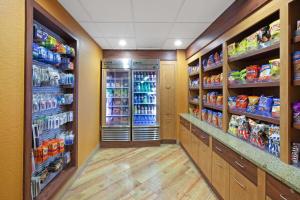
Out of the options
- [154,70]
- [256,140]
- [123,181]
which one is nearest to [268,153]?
[256,140]

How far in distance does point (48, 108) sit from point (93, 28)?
169 centimetres

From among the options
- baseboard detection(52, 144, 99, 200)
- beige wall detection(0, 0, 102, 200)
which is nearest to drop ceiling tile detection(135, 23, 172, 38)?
beige wall detection(0, 0, 102, 200)

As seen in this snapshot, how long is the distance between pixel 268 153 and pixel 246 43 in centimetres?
125

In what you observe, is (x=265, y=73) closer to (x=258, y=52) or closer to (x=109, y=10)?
(x=258, y=52)

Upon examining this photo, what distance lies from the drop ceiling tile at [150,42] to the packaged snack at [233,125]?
2.26 meters

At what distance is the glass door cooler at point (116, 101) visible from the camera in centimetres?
471

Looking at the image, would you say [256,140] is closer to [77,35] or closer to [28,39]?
[28,39]

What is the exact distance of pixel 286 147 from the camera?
151 cm

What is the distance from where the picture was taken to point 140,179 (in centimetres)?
302

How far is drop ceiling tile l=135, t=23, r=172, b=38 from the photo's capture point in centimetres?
314

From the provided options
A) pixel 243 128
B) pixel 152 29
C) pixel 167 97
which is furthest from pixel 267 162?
pixel 167 97

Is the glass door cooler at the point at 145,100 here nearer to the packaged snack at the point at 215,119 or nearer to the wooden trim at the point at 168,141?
the wooden trim at the point at 168,141

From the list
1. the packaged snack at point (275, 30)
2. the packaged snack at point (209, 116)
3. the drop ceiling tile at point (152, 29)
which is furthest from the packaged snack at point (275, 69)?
the drop ceiling tile at point (152, 29)

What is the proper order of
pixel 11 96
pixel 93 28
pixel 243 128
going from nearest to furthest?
pixel 11 96, pixel 243 128, pixel 93 28
